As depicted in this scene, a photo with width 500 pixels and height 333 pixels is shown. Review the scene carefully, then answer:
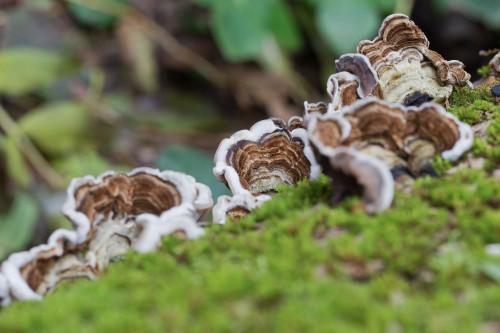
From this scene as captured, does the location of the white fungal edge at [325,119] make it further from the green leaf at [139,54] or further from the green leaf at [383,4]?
the green leaf at [139,54]

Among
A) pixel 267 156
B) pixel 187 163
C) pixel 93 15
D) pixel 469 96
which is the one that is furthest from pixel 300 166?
pixel 93 15

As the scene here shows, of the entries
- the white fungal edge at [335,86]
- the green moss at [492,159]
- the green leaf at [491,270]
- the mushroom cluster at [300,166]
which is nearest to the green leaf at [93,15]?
the mushroom cluster at [300,166]

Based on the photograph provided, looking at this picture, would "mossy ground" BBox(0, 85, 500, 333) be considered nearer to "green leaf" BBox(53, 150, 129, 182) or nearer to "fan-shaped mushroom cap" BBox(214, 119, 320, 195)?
"fan-shaped mushroom cap" BBox(214, 119, 320, 195)

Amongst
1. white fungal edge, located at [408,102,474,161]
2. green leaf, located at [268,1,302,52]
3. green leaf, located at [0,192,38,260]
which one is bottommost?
white fungal edge, located at [408,102,474,161]

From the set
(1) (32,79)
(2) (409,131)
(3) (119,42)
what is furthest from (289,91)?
(2) (409,131)

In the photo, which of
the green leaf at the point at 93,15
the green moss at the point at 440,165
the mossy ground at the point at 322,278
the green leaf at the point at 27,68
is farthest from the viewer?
the green leaf at the point at 93,15

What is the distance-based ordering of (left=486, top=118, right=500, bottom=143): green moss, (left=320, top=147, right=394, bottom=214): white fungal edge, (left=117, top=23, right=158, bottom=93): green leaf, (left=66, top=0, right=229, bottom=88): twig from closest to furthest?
(left=320, top=147, right=394, bottom=214): white fungal edge → (left=486, top=118, right=500, bottom=143): green moss → (left=66, top=0, right=229, bottom=88): twig → (left=117, top=23, right=158, bottom=93): green leaf

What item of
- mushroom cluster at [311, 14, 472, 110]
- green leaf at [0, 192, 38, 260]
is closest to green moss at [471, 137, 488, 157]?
mushroom cluster at [311, 14, 472, 110]

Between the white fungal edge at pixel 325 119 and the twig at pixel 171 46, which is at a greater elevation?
the twig at pixel 171 46
